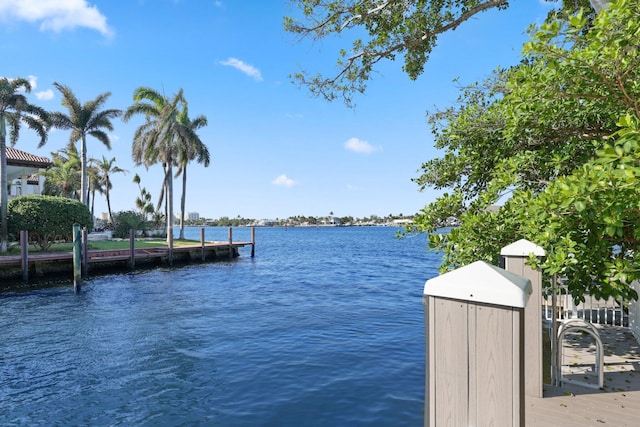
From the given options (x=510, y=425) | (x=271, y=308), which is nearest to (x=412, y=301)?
(x=271, y=308)

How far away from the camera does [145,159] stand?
38656 millimetres

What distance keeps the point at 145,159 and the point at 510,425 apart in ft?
137

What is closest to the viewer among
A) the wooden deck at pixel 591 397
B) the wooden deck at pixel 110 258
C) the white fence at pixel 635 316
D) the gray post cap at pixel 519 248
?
the wooden deck at pixel 591 397

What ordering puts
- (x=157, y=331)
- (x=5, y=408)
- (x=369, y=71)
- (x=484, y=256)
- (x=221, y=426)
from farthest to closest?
(x=157, y=331), (x=369, y=71), (x=5, y=408), (x=221, y=426), (x=484, y=256)

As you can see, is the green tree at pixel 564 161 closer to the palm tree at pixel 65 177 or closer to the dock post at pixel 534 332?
the dock post at pixel 534 332

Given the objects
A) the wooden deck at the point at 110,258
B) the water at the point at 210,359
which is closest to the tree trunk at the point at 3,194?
the wooden deck at the point at 110,258

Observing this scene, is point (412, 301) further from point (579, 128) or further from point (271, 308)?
point (579, 128)

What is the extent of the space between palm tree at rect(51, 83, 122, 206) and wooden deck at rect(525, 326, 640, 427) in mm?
36382

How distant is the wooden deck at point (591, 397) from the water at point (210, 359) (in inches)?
88.9

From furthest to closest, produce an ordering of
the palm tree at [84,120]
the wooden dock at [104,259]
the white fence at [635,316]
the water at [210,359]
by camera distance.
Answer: the palm tree at [84,120] < the wooden dock at [104,259] < the white fence at [635,316] < the water at [210,359]

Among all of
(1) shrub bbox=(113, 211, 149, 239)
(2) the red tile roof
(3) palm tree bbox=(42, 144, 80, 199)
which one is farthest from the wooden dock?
(3) palm tree bbox=(42, 144, 80, 199)

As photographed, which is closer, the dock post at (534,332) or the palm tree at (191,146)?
the dock post at (534,332)

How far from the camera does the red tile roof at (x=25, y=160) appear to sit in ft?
93.1

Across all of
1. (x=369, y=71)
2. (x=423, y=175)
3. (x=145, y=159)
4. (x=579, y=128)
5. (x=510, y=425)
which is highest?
(x=145, y=159)
